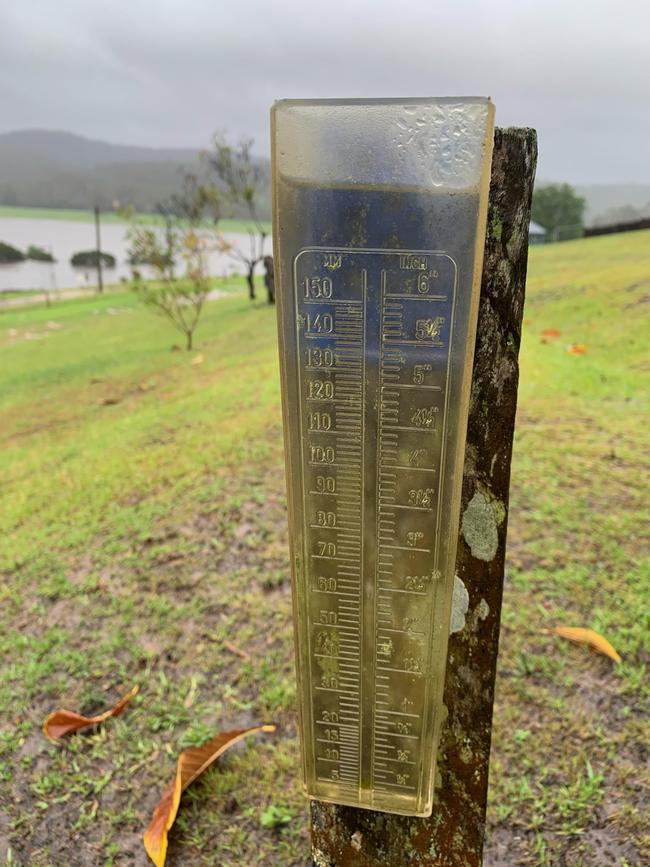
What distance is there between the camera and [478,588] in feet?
4.94

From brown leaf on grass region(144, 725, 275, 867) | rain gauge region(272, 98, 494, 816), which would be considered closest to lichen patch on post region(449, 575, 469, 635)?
rain gauge region(272, 98, 494, 816)

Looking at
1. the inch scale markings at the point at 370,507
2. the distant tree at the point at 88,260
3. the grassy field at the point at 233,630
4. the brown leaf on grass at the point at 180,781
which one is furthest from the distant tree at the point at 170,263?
the distant tree at the point at 88,260

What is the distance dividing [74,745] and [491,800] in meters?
1.71

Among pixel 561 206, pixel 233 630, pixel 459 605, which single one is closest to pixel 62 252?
pixel 561 206

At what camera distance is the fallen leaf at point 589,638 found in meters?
2.75

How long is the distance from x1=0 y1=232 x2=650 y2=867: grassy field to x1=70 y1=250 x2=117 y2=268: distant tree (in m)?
49.8

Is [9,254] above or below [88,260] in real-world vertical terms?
above

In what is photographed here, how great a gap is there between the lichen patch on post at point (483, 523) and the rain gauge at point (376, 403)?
0.16 meters

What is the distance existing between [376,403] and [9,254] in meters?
60.0

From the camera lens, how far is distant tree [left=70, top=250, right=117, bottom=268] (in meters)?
51.2

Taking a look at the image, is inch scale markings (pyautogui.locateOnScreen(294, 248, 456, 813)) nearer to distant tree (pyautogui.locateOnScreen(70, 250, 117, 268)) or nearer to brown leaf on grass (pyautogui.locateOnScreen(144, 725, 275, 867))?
brown leaf on grass (pyautogui.locateOnScreen(144, 725, 275, 867))

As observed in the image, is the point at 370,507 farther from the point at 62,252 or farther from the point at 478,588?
the point at 62,252

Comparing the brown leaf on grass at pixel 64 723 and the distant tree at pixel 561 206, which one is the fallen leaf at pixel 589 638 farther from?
the distant tree at pixel 561 206

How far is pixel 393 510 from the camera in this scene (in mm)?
1314
